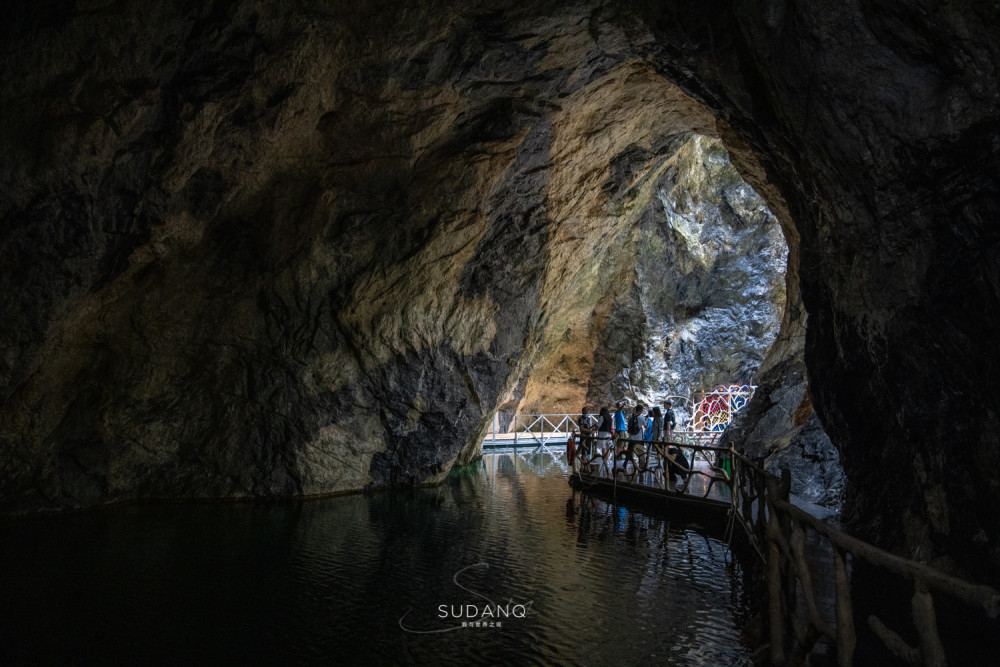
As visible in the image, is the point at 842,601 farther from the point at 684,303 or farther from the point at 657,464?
the point at 684,303

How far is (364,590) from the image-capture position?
6.13 meters

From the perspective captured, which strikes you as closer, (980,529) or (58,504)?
(980,529)

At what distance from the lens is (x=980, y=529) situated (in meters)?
4.83

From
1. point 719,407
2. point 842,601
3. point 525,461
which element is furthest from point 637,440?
point 719,407

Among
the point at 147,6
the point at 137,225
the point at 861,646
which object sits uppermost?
the point at 147,6

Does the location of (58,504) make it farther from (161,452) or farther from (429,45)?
(429,45)

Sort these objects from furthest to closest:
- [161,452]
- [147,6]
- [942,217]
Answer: [161,452] → [147,6] → [942,217]

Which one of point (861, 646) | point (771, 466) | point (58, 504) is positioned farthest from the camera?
point (771, 466)

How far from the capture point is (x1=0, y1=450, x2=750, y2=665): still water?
4.77 metres

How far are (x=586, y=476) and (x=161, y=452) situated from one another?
7926 millimetres

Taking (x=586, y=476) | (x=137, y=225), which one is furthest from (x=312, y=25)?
(x=586, y=476)

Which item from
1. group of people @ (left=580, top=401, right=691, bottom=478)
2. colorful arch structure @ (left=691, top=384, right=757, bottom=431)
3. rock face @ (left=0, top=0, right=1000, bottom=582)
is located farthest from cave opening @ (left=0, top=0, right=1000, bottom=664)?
colorful arch structure @ (left=691, top=384, right=757, bottom=431)

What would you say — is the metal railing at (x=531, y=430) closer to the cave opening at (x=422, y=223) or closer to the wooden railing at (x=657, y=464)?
the cave opening at (x=422, y=223)

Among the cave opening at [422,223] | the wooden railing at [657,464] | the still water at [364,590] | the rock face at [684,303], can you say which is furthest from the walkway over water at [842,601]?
the rock face at [684,303]
